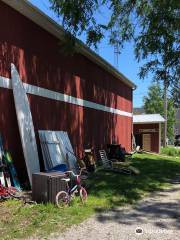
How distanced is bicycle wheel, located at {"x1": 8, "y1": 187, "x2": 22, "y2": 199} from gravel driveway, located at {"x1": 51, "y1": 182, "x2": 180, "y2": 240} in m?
2.24

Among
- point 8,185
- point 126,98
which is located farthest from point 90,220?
point 126,98

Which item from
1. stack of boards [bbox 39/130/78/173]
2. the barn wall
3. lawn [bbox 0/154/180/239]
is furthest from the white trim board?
the barn wall

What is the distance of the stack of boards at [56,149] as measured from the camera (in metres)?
13.9

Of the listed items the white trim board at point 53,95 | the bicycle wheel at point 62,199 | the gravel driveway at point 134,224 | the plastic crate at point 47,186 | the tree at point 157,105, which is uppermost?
the tree at point 157,105

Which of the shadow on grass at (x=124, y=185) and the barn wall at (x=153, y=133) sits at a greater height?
the barn wall at (x=153, y=133)

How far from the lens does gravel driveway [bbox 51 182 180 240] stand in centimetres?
781

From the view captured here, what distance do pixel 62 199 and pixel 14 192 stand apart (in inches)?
64.3

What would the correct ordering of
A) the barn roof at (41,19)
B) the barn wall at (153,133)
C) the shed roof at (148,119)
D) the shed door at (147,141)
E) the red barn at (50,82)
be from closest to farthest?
the red barn at (50,82)
the barn roof at (41,19)
the barn wall at (153,133)
the shed roof at (148,119)
the shed door at (147,141)

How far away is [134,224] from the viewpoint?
8.77 meters

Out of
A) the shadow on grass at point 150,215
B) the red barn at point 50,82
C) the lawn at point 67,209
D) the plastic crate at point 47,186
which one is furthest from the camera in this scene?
the red barn at point 50,82

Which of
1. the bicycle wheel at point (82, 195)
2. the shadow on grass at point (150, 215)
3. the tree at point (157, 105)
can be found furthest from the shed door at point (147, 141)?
the tree at point (157, 105)

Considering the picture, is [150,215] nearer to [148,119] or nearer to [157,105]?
[148,119]

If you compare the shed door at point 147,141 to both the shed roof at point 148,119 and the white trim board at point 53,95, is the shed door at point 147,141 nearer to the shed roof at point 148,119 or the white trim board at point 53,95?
the shed roof at point 148,119

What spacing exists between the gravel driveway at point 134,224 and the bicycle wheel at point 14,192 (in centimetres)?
224
